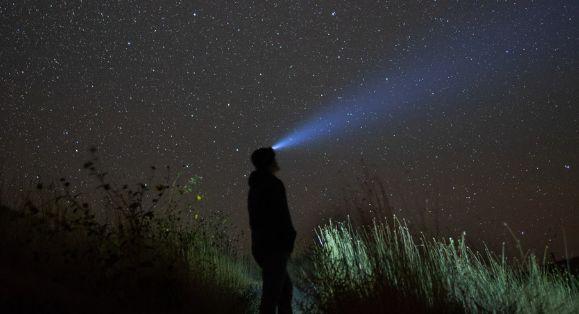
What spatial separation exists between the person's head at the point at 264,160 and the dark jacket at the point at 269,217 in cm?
6

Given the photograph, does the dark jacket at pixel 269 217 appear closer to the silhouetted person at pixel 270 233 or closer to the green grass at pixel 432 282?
the silhouetted person at pixel 270 233

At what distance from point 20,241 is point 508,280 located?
4827mm

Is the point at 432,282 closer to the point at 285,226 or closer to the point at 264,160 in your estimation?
the point at 285,226

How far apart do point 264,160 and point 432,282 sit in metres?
2.07

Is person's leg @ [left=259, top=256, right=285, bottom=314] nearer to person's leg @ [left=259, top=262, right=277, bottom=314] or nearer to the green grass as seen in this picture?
person's leg @ [left=259, top=262, right=277, bottom=314]

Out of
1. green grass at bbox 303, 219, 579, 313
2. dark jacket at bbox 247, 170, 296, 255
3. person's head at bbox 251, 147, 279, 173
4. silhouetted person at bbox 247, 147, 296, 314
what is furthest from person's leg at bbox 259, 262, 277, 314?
green grass at bbox 303, 219, 579, 313

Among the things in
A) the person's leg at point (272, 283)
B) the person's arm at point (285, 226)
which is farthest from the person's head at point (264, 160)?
the person's leg at point (272, 283)

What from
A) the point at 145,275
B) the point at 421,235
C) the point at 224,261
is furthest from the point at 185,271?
the point at 421,235

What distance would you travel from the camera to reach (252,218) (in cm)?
400

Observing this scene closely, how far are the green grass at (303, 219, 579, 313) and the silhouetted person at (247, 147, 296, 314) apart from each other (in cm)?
113

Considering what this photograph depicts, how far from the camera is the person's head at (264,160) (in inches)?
159

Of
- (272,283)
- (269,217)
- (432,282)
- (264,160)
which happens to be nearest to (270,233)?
(269,217)

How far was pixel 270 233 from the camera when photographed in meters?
3.84

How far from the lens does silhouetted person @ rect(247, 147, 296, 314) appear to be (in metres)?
3.82
